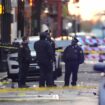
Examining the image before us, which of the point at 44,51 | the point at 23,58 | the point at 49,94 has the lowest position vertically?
the point at 49,94

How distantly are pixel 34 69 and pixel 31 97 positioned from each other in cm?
788

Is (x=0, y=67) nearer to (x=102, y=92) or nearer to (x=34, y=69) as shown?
(x=34, y=69)

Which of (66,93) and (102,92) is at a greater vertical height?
(102,92)

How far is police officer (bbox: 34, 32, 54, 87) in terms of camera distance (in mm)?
19625

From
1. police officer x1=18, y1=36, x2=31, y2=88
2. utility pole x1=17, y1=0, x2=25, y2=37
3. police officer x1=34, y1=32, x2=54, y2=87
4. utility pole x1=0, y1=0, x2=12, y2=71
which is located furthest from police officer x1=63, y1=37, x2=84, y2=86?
utility pole x1=17, y1=0, x2=25, y2=37

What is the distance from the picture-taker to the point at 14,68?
85.7 ft

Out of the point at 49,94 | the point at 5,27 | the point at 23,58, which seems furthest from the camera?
the point at 5,27

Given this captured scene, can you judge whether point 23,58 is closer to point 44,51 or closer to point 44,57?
point 44,57

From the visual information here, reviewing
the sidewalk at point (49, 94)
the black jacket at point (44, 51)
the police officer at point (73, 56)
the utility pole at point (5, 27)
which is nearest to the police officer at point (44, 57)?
the black jacket at point (44, 51)

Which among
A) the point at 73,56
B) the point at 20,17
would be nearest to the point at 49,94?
the point at 73,56

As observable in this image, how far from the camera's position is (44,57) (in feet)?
65.2

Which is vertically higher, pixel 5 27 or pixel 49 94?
pixel 5 27

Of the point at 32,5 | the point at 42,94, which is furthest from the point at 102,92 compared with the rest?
the point at 32,5

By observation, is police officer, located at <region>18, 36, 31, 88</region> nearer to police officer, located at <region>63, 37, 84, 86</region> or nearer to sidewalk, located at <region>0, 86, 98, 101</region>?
police officer, located at <region>63, 37, 84, 86</region>
